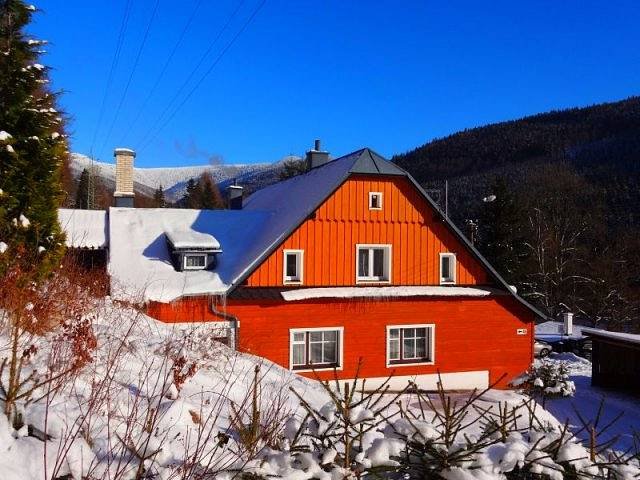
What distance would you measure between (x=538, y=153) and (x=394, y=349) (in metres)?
91.6

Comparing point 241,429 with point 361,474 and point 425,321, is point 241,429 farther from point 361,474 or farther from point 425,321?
point 425,321

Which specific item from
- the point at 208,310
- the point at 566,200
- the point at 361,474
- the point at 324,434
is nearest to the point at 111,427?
the point at 324,434

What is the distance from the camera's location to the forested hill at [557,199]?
3616cm

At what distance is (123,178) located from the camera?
1981 centimetres

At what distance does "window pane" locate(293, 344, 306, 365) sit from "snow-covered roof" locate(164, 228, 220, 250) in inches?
152

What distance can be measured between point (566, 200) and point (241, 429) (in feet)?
180

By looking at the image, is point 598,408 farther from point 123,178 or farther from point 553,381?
point 123,178

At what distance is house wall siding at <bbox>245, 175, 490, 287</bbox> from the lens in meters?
15.2

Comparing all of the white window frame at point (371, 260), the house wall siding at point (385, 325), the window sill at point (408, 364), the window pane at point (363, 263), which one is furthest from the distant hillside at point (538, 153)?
the window pane at point (363, 263)

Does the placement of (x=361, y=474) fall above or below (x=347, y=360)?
above

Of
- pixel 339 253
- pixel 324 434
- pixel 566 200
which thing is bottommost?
pixel 324 434

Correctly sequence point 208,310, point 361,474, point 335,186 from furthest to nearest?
point 335,186
point 208,310
point 361,474

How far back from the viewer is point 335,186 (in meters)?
15.2

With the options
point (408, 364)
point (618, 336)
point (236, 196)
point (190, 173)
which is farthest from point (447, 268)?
point (190, 173)
